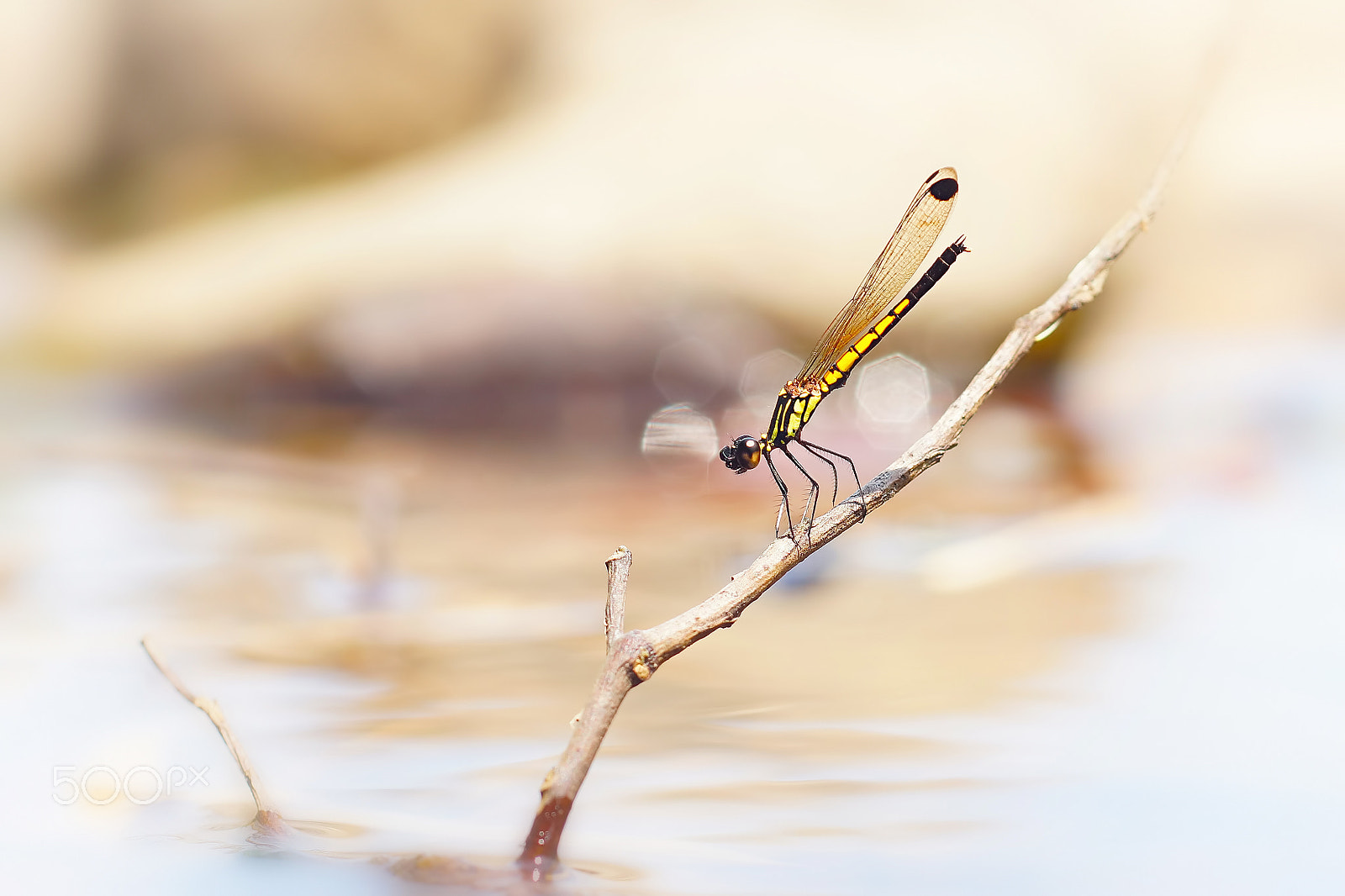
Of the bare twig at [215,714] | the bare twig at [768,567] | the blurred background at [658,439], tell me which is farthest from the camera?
the blurred background at [658,439]

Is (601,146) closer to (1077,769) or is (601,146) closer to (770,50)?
(770,50)

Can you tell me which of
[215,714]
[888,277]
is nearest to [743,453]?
[888,277]

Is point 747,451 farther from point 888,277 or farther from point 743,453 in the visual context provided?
point 888,277

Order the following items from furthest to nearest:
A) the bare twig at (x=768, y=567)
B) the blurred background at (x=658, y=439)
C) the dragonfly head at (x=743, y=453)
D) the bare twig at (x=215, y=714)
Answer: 1. the dragonfly head at (x=743, y=453)
2. the blurred background at (x=658, y=439)
3. the bare twig at (x=215, y=714)
4. the bare twig at (x=768, y=567)

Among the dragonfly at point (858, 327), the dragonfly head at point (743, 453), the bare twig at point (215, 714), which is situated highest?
the dragonfly at point (858, 327)

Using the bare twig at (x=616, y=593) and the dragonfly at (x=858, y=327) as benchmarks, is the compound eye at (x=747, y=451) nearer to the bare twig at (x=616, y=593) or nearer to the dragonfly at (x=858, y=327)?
the dragonfly at (x=858, y=327)

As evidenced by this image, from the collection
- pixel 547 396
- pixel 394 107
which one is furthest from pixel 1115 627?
pixel 394 107

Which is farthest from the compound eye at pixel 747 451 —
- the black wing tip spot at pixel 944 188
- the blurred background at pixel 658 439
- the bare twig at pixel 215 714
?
the bare twig at pixel 215 714
